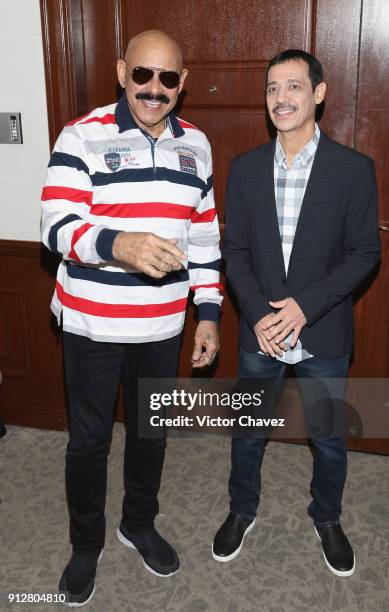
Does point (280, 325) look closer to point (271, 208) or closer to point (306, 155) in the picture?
point (271, 208)

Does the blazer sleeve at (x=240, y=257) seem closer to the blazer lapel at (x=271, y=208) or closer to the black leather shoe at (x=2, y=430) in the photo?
the blazer lapel at (x=271, y=208)

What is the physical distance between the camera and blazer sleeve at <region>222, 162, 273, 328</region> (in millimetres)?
2348

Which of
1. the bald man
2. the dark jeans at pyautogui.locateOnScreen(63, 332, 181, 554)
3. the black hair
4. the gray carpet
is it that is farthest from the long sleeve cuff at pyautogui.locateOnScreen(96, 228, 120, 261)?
the gray carpet

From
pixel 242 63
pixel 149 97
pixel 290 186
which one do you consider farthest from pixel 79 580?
pixel 242 63

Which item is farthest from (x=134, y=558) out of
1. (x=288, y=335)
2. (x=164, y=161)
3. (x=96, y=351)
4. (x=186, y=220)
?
(x=164, y=161)

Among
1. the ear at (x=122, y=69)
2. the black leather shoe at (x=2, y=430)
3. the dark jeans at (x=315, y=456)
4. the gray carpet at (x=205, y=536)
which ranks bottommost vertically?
the gray carpet at (x=205, y=536)

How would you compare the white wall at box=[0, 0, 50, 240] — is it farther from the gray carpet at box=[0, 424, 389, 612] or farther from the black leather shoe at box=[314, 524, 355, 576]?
the black leather shoe at box=[314, 524, 355, 576]

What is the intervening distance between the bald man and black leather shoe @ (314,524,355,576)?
0.59m

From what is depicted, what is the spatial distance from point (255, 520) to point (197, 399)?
834 millimetres

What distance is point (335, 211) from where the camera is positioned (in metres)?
2.22

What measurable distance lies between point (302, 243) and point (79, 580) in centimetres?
144

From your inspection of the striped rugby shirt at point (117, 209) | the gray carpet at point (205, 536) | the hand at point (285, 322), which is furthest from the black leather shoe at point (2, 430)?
the hand at point (285, 322)

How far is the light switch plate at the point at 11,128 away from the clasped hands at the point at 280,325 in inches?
61.3

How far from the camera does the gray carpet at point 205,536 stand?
2.35 m
